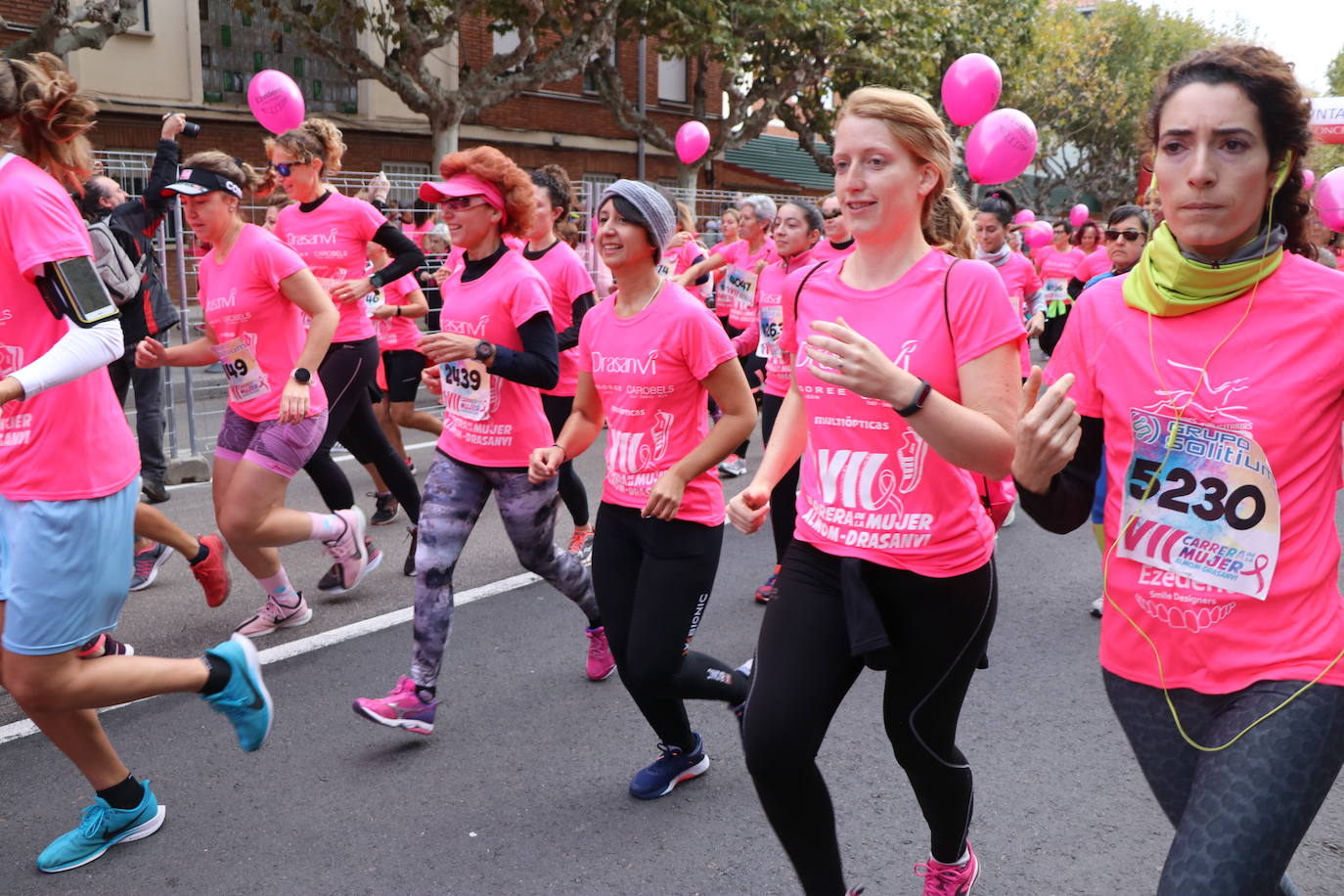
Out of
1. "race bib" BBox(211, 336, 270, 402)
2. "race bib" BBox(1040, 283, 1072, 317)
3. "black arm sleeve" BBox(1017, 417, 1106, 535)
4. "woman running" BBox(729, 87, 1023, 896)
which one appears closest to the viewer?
"black arm sleeve" BBox(1017, 417, 1106, 535)

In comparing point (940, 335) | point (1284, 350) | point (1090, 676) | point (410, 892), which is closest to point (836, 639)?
point (940, 335)

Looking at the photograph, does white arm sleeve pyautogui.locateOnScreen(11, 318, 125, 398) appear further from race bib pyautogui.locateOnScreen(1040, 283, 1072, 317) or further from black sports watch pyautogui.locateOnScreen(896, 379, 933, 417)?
race bib pyautogui.locateOnScreen(1040, 283, 1072, 317)

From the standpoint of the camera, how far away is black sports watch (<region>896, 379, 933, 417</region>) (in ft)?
7.07

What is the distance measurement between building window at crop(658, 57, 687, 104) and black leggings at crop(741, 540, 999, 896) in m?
26.0

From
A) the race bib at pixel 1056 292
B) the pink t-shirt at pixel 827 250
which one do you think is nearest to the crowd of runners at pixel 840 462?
the pink t-shirt at pixel 827 250

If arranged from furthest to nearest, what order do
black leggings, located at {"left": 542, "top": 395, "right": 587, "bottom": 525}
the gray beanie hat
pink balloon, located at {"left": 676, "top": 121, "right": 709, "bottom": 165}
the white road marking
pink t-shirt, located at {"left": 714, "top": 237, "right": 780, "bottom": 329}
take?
pink balloon, located at {"left": 676, "top": 121, "right": 709, "bottom": 165}, pink t-shirt, located at {"left": 714, "top": 237, "right": 780, "bottom": 329}, black leggings, located at {"left": 542, "top": 395, "right": 587, "bottom": 525}, the white road marking, the gray beanie hat

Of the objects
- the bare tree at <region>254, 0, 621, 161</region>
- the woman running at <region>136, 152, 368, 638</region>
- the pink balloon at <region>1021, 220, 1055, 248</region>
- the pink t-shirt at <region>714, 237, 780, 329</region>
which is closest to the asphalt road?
the woman running at <region>136, 152, 368, 638</region>

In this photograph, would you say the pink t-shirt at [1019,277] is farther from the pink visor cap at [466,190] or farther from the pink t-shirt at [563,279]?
the pink visor cap at [466,190]

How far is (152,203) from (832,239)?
432 centimetres

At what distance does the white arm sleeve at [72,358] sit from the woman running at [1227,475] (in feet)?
7.22

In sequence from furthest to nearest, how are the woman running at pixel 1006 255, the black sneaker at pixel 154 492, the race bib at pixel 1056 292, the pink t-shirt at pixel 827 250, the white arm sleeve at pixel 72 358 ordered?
1. the race bib at pixel 1056 292
2. the black sneaker at pixel 154 492
3. the woman running at pixel 1006 255
4. the pink t-shirt at pixel 827 250
5. the white arm sleeve at pixel 72 358

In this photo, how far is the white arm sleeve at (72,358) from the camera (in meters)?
2.69

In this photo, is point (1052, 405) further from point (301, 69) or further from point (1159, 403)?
point (301, 69)

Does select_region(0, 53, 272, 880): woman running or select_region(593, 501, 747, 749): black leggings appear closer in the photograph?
select_region(0, 53, 272, 880): woman running
